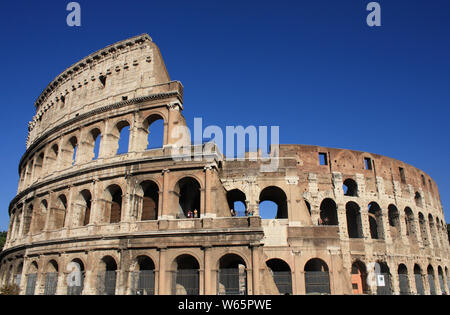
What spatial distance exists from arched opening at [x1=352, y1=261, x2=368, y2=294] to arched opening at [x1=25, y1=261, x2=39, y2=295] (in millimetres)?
19717

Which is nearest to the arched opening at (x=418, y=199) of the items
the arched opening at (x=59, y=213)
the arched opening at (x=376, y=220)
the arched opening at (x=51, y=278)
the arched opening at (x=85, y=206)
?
the arched opening at (x=376, y=220)

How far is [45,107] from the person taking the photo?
27.5m

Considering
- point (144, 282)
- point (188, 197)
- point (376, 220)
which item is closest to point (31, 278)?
point (144, 282)

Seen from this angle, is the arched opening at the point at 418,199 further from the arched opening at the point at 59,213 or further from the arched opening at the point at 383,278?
the arched opening at the point at 59,213

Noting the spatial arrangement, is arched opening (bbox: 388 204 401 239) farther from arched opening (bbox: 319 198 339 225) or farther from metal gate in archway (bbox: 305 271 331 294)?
metal gate in archway (bbox: 305 271 331 294)

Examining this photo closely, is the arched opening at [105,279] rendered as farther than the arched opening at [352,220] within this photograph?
No

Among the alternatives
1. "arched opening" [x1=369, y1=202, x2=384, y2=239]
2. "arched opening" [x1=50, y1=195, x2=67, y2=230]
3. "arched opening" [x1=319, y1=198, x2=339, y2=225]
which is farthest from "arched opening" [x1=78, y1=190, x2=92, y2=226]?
"arched opening" [x1=369, y1=202, x2=384, y2=239]

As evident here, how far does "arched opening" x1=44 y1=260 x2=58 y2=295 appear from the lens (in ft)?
62.1

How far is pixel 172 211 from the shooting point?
1770cm

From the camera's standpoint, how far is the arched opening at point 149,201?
18891 millimetres

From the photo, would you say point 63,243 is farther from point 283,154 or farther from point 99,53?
point 283,154

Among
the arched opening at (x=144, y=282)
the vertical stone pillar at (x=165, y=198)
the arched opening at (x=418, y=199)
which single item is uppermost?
the arched opening at (x=418, y=199)

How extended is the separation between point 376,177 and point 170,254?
16343 mm

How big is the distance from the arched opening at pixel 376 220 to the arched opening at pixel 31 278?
2219 cm
